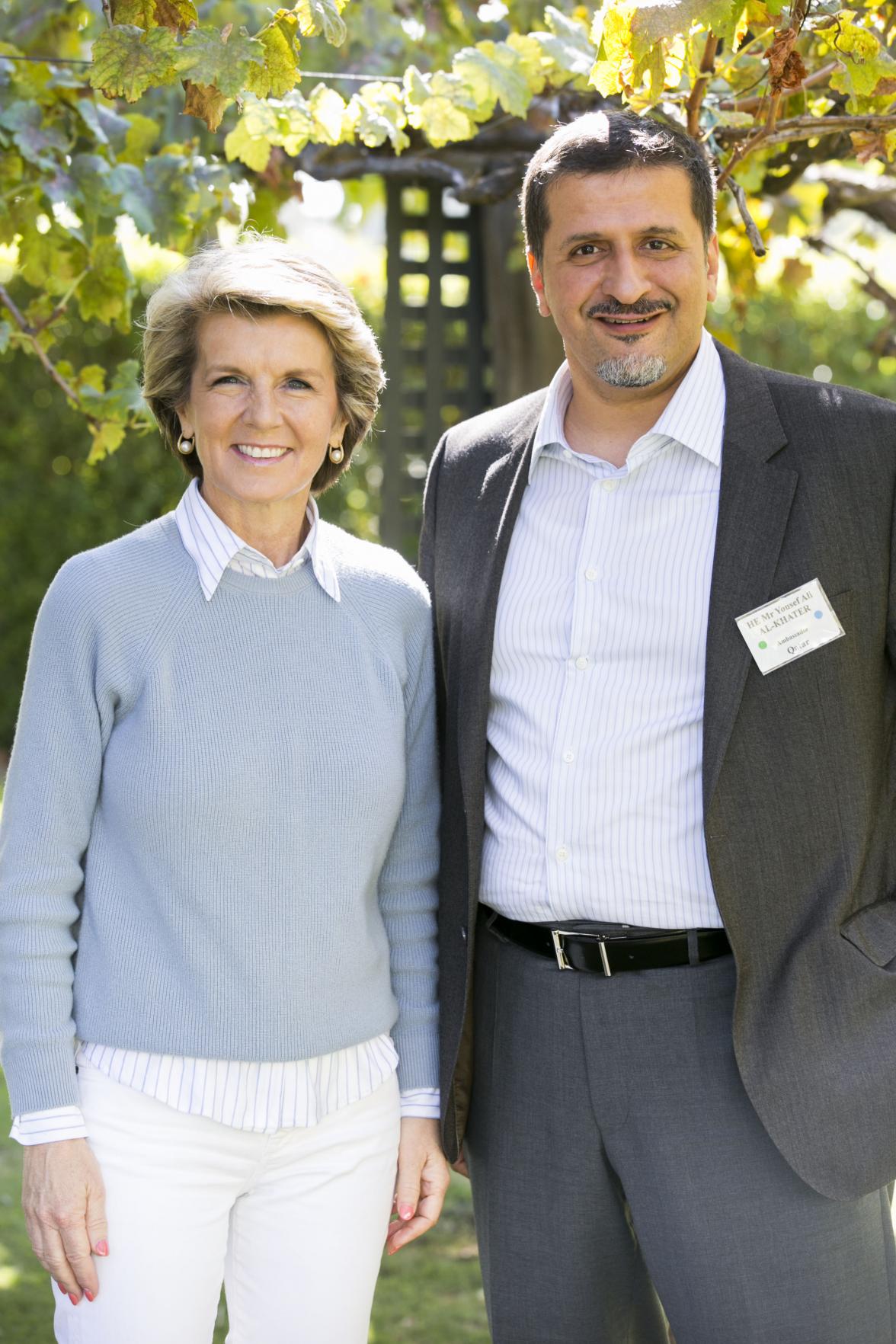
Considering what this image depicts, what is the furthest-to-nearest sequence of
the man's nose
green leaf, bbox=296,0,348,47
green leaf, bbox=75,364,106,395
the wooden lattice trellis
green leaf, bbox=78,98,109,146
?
the wooden lattice trellis < green leaf, bbox=75,364,106,395 < green leaf, bbox=78,98,109,146 < the man's nose < green leaf, bbox=296,0,348,47

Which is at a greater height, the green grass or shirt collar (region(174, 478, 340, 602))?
shirt collar (region(174, 478, 340, 602))

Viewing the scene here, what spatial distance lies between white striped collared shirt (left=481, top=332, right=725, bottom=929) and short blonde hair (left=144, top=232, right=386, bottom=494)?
34 centimetres

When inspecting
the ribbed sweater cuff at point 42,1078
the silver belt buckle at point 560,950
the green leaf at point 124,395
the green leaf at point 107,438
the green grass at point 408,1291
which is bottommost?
the green grass at point 408,1291

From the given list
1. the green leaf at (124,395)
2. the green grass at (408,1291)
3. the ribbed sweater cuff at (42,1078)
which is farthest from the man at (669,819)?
the green grass at (408,1291)

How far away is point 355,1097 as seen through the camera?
1.99m

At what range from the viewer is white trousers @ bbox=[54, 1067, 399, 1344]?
6.05 feet

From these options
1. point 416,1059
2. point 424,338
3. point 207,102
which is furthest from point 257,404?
point 424,338

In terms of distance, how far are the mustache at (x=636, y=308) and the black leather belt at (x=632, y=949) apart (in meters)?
0.88

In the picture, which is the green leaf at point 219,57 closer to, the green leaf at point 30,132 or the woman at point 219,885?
the woman at point 219,885

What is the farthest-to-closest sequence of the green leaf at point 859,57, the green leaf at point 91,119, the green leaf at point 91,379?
the green leaf at point 91,379
the green leaf at point 91,119
the green leaf at point 859,57

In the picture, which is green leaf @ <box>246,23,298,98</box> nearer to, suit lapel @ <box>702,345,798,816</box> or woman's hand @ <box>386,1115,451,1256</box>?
suit lapel @ <box>702,345,798,816</box>

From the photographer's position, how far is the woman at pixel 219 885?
6.10 feet

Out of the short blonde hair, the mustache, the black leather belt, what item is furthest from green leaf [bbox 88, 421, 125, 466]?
the black leather belt

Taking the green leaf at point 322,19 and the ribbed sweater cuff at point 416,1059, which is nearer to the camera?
the green leaf at point 322,19
